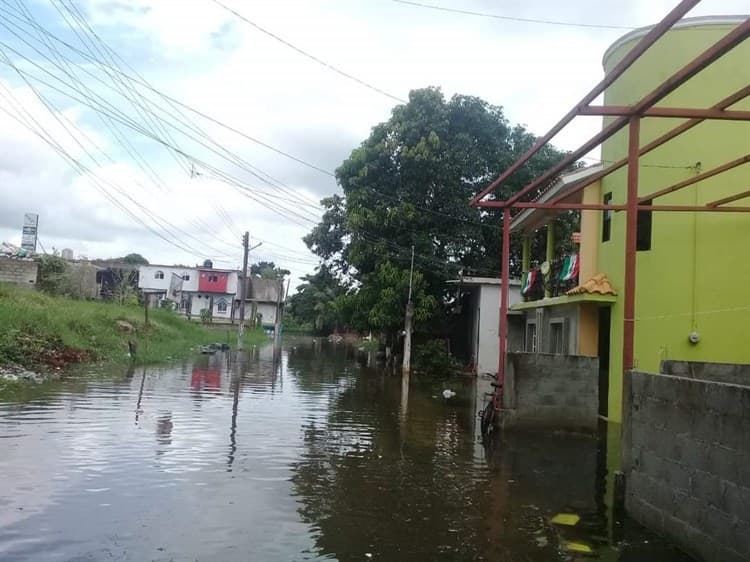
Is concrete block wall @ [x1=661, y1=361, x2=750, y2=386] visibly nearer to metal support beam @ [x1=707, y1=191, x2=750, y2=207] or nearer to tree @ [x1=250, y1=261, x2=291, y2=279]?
metal support beam @ [x1=707, y1=191, x2=750, y2=207]

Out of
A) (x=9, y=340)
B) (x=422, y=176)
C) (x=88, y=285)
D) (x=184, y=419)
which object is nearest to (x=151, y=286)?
(x=88, y=285)

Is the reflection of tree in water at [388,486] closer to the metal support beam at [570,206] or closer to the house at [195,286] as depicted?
the metal support beam at [570,206]

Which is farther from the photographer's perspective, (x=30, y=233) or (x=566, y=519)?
(x=30, y=233)

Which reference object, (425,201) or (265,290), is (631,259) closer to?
(425,201)

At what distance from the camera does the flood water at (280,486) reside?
223 inches

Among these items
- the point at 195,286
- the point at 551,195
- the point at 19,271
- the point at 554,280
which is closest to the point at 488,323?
the point at 554,280

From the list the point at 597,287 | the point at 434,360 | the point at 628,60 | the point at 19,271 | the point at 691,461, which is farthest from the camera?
the point at 19,271

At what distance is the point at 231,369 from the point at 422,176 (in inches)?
474

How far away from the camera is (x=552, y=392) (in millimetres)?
12484

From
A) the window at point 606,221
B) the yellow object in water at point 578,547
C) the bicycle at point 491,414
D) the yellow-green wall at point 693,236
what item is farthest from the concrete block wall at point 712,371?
the window at point 606,221

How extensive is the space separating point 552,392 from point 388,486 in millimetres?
5531

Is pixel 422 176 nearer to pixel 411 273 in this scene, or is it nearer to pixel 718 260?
pixel 411 273

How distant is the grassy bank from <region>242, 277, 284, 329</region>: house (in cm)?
3436

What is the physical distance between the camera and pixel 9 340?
58.3 feet
